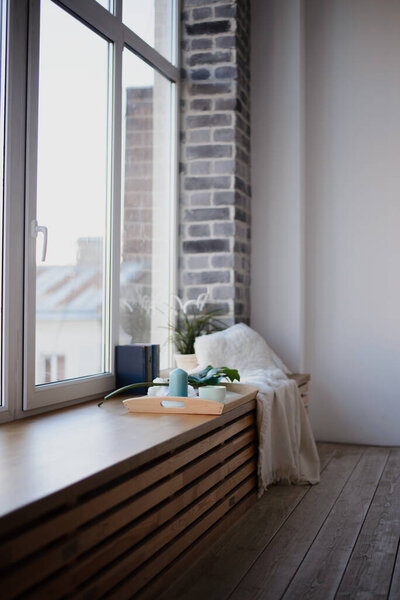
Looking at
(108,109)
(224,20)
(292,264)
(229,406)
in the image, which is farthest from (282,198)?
(229,406)

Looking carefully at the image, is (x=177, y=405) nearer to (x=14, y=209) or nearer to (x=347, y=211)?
(x=14, y=209)

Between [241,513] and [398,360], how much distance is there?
1923 mm

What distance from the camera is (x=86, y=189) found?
11.3 ft

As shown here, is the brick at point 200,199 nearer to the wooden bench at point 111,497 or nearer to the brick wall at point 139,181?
the brick wall at point 139,181

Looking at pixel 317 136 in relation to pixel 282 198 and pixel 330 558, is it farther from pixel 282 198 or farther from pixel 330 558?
pixel 330 558

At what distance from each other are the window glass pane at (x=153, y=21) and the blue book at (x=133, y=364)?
176cm

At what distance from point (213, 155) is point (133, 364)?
159cm

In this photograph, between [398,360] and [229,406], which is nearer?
[229,406]

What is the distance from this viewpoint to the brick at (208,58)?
4508 millimetres

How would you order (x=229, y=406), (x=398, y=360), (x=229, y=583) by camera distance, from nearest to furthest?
(x=229, y=583) → (x=229, y=406) → (x=398, y=360)

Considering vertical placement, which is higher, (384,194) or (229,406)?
(384,194)

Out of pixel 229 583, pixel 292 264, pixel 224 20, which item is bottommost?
pixel 229 583

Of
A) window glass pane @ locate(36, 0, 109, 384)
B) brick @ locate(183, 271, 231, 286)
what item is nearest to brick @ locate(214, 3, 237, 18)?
window glass pane @ locate(36, 0, 109, 384)

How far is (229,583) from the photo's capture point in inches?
94.7
